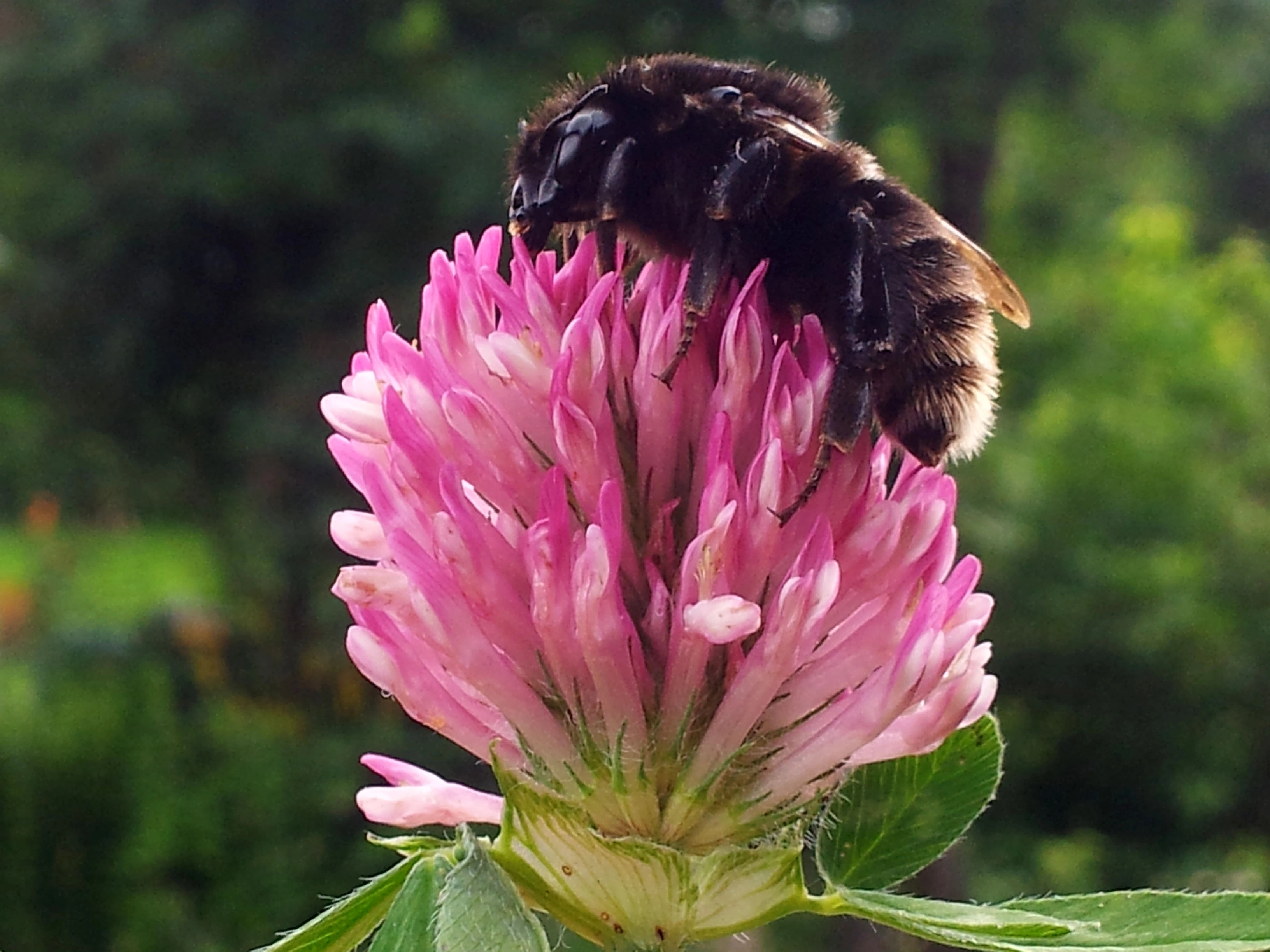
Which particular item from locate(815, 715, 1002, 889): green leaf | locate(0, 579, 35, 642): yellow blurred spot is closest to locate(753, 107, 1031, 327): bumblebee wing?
locate(815, 715, 1002, 889): green leaf

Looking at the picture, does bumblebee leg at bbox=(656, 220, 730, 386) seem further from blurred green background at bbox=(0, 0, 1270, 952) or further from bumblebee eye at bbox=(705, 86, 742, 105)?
blurred green background at bbox=(0, 0, 1270, 952)

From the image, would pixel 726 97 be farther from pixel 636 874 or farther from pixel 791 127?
pixel 636 874

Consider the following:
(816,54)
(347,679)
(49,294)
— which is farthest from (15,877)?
(816,54)

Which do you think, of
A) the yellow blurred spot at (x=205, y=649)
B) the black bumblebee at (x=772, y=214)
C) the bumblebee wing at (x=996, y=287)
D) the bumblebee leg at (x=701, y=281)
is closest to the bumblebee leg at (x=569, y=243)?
the black bumblebee at (x=772, y=214)

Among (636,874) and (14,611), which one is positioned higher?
(14,611)

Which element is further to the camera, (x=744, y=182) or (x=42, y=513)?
(x=42, y=513)

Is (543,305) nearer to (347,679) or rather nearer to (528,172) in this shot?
(528,172)

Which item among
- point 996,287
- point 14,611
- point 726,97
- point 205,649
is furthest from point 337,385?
point 14,611
